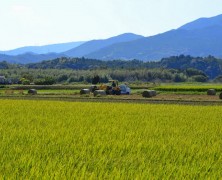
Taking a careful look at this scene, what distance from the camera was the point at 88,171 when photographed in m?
8.20

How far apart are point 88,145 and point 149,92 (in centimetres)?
4026

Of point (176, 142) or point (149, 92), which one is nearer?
point (176, 142)

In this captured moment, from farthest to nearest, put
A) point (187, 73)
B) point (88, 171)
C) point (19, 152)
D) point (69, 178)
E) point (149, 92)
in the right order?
point (187, 73) → point (149, 92) → point (19, 152) → point (88, 171) → point (69, 178)

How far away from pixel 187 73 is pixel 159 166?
183 metres

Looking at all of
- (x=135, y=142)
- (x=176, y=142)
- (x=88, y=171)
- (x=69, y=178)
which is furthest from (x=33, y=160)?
(x=176, y=142)

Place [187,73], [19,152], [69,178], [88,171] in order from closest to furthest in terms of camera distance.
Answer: [69,178], [88,171], [19,152], [187,73]

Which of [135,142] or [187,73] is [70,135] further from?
[187,73]

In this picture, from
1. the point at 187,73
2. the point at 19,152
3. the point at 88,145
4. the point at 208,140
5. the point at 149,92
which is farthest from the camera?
the point at 187,73

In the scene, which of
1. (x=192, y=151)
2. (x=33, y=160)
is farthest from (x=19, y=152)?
(x=192, y=151)

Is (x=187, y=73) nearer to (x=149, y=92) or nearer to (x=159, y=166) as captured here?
(x=149, y=92)

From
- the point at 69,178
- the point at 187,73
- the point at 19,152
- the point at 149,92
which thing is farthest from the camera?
the point at 187,73

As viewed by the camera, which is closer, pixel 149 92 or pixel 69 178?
pixel 69 178

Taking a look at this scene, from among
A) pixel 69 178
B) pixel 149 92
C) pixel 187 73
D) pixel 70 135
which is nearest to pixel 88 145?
pixel 70 135

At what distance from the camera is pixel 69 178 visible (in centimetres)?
713
